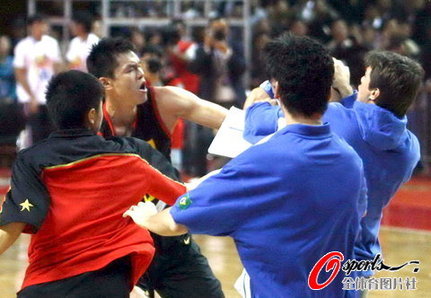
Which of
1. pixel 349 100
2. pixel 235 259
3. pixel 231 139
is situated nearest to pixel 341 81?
pixel 349 100

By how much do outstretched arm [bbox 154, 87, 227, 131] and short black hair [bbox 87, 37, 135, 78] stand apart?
263 millimetres

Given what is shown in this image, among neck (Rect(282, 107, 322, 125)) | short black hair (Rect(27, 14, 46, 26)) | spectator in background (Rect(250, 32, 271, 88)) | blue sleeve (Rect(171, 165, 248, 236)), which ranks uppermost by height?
neck (Rect(282, 107, 322, 125))

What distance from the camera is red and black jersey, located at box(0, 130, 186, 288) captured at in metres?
3.61

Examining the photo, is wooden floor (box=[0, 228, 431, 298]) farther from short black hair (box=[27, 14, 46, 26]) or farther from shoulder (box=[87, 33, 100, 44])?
short black hair (box=[27, 14, 46, 26])

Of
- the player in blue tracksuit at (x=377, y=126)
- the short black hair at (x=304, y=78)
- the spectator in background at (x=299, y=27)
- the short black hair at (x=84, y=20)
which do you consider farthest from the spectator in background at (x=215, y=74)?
the short black hair at (x=304, y=78)

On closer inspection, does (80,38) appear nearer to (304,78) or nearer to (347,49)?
(347,49)

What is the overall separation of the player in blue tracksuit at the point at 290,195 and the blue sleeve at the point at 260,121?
50 centimetres

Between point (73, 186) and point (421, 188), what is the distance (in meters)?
9.51

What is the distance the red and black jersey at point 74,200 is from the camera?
3.61m

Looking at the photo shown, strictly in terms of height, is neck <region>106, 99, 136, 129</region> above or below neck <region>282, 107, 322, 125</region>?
below

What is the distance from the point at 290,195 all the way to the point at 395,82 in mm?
1084

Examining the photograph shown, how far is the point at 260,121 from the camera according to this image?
3.67 metres

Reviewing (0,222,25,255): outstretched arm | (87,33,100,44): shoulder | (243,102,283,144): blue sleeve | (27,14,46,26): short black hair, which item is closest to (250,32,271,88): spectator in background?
(87,33,100,44): shoulder

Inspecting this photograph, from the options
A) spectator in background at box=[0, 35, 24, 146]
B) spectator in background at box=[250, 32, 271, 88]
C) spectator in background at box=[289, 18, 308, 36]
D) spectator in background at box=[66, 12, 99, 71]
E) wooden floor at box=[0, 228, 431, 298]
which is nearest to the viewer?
wooden floor at box=[0, 228, 431, 298]
